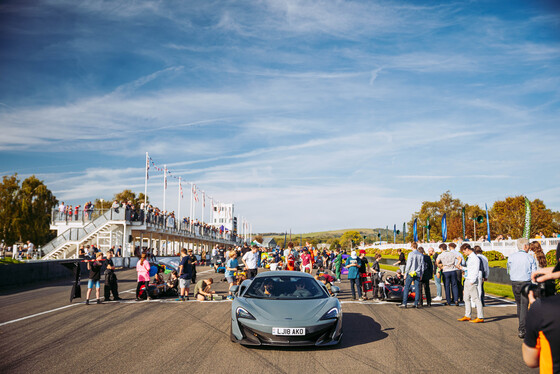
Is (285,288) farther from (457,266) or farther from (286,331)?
(457,266)

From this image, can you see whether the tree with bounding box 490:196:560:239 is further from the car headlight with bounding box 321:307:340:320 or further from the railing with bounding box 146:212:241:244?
the car headlight with bounding box 321:307:340:320

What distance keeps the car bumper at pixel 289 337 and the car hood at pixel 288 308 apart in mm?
181

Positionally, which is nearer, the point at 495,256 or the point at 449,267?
the point at 449,267

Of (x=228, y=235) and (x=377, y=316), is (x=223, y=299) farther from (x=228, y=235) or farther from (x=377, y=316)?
(x=228, y=235)

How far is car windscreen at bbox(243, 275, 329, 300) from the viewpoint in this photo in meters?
8.95

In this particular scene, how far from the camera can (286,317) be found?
25.4ft

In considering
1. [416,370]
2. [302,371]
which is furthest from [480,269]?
[302,371]

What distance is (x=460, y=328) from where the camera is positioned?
403 inches

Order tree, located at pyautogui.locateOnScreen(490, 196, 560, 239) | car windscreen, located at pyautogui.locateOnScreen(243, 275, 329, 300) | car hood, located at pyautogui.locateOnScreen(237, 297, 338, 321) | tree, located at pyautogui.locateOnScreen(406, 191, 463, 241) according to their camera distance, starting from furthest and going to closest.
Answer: tree, located at pyautogui.locateOnScreen(406, 191, 463, 241) → tree, located at pyautogui.locateOnScreen(490, 196, 560, 239) → car windscreen, located at pyautogui.locateOnScreen(243, 275, 329, 300) → car hood, located at pyautogui.locateOnScreen(237, 297, 338, 321)

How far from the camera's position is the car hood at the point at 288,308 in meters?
7.81

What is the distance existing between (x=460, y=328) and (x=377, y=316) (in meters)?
2.30

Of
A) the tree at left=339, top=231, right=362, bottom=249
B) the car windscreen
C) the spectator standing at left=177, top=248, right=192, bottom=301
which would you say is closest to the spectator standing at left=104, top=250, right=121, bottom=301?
the spectator standing at left=177, top=248, right=192, bottom=301

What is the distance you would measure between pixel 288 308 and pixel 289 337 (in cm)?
66

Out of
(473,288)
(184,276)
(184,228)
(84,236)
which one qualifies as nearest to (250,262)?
(184,276)
